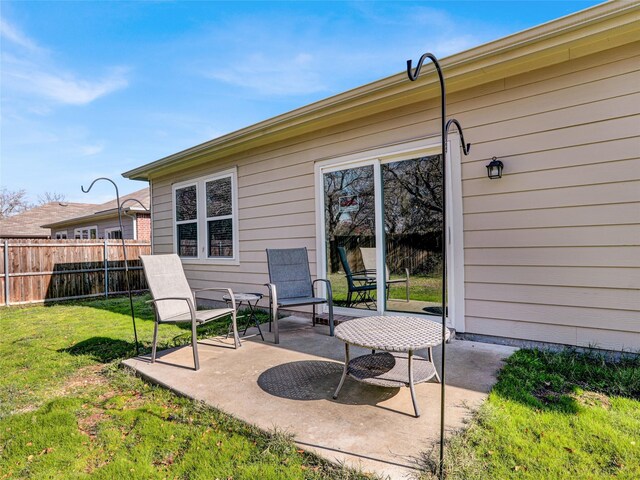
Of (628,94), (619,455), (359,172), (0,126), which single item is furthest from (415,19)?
(0,126)

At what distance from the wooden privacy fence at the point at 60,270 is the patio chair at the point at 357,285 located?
223 inches

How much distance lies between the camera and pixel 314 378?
2.82m

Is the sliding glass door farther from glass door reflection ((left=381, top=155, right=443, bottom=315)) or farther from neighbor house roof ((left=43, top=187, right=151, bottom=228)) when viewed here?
neighbor house roof ((left=43, top=187, right=151, bottom=228))

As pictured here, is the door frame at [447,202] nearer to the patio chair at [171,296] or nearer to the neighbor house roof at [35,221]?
the patio chair at [171,296]

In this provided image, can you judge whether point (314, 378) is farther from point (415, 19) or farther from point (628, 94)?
point (415, 19)

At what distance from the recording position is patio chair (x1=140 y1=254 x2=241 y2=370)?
330 cm

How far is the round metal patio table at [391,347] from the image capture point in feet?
7.34

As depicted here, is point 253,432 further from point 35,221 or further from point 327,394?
point 35,221

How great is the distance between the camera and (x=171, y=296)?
12.1 feet

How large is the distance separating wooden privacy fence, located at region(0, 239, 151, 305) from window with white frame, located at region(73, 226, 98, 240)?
583 cm

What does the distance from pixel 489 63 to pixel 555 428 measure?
2996 millimetres

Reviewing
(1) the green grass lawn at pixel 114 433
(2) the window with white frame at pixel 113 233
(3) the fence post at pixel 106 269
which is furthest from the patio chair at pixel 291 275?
(2) the window with white frame at pixel 113 233

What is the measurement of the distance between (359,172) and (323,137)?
797 millimetres

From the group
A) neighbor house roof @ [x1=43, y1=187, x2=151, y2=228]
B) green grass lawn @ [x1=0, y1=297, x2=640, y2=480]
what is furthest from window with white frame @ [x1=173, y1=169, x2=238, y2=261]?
neighbor house roof @ [x1=43, y1=187, x2=151, y2=228]
